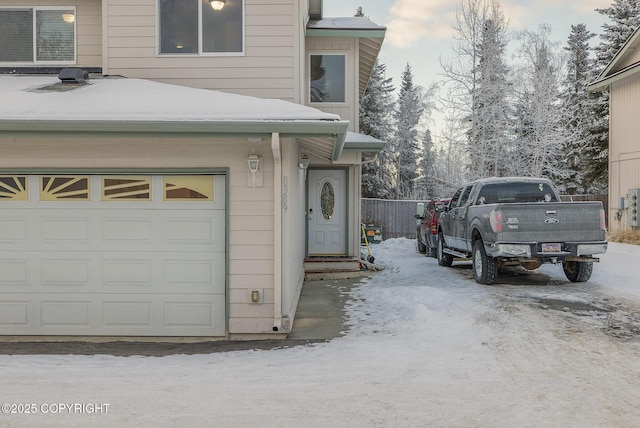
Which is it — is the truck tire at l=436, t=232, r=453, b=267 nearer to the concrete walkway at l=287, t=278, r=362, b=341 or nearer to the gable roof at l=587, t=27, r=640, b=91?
the concrete walkway at l=287, t=278, r=362, b=341

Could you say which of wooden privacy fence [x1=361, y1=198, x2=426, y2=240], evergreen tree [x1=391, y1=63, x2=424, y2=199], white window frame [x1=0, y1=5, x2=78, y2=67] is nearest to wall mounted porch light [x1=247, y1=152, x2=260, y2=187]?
white window frame [x1=0, y1=5, x2=78, y2=67]

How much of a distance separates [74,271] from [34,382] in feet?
8.20

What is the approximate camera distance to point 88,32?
10.1 m

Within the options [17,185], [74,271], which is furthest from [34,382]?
[17,185]

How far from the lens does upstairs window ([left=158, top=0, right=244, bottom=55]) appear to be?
9.48 meters

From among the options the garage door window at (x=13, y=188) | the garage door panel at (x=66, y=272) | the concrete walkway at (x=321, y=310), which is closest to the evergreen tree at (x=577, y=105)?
the concrete walkway at (x=321, y=310)

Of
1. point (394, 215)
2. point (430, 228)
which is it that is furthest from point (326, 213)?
point (394, 215)

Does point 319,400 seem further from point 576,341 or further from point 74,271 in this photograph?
point 74,271

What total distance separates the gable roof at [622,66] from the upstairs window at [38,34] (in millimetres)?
17031

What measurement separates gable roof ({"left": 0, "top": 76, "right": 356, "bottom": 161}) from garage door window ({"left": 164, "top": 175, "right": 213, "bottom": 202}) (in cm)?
88

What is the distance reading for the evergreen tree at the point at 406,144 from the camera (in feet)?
132

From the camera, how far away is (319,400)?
15.6 feet

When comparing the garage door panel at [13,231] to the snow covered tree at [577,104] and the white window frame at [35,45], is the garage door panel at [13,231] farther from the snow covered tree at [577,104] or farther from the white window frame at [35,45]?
the snow covered tree at [577,104]

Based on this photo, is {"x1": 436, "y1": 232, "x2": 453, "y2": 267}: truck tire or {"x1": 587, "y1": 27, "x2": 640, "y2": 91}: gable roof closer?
{"x1": 436, "y1": 232, "x2": 453, "y2": 267}: truck tire
